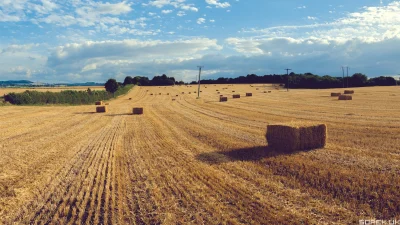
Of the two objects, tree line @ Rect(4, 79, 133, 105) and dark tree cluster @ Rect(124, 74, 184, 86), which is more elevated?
dark tree cluster @ Rect(124, 74, 184, 86)

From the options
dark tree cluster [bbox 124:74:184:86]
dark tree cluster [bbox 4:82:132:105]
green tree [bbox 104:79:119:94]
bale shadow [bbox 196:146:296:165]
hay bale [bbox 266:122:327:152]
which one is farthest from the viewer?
dark tree cluster [bbox 124:74:184:86]

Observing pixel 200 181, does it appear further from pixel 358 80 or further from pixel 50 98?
pixel 358 80

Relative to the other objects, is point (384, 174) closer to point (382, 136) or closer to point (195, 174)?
point (195, 174)

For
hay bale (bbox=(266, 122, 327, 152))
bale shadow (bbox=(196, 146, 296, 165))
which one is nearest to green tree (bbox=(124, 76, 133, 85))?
bale shadow (bbox=(196, 146, 296, 165))

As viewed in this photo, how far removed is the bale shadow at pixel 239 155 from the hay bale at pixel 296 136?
1.29ft

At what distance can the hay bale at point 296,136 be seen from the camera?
1312 cm

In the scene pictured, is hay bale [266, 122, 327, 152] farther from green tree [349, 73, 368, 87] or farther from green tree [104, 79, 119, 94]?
green tree [104, 79, 119, 94]

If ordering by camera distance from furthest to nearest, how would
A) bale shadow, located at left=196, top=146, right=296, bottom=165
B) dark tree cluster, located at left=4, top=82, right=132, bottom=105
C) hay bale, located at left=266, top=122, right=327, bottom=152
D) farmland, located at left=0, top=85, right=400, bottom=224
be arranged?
dark tree cluster, located at left=4, top=82, right=132, bottom=105 < hay bale, located at left=266, top=122, right=327, bottom=152 < bale shadow, located at left=196, top=146, right=296, bottom=165 < farmland, located at left=0, top=85, right=400, bottom=224

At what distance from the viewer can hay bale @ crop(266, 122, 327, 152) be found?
13117mm

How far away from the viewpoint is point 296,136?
13.0 metres

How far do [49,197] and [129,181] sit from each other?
220 centimetres

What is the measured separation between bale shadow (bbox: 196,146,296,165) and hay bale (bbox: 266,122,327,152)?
0.39 metres

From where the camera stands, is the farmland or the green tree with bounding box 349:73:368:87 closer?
the farmland

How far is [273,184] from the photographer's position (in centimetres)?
935
